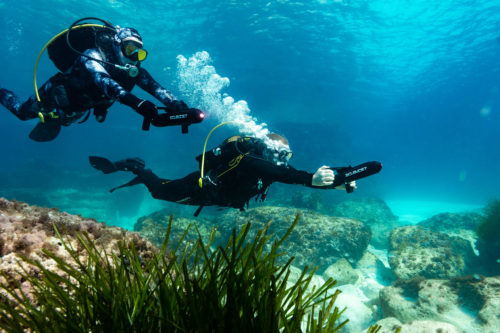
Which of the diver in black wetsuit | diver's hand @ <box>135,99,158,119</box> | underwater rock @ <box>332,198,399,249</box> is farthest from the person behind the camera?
underwater rock @ <box>332,198,399,249</box>

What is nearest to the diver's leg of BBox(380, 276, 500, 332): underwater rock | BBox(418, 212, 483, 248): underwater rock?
BBox(380, 276, 500, 332): underwater rock

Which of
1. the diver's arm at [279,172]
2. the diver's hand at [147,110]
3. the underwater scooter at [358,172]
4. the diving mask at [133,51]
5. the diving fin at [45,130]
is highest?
the diving mask at [133,51]

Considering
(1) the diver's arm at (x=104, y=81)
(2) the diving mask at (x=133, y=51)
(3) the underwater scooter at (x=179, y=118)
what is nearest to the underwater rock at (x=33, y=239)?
(3) the underwater scooter at (x=179, y=118)

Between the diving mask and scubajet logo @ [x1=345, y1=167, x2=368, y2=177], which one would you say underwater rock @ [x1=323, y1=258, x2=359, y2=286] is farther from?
the diving mask

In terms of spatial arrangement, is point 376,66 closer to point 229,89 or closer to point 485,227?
point 229,89

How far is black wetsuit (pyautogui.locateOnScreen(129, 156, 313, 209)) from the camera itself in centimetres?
339

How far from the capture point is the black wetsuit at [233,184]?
3.39 m

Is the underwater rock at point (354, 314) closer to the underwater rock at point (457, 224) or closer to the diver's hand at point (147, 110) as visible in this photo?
the diver's hand at point (147, 110)

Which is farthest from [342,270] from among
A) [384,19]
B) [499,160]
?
[499,160]

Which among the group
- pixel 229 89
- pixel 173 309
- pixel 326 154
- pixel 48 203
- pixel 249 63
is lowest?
pixel 173 309

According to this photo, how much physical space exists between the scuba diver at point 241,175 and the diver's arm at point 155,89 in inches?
50.4

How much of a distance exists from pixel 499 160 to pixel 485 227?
402ft

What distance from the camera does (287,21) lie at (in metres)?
22.8

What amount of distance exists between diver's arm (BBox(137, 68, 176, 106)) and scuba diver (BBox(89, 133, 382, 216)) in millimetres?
1280
